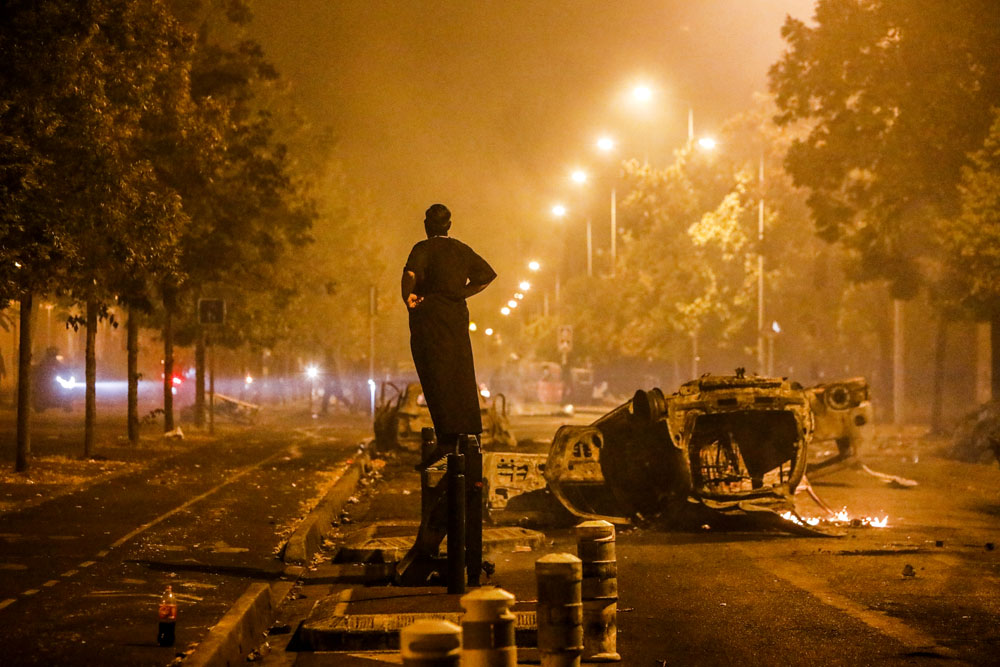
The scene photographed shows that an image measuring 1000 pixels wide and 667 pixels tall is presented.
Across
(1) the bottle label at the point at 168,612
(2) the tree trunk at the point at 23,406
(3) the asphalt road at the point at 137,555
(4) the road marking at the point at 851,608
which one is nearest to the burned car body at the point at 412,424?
(3) the asphalt road at the point at 137,555

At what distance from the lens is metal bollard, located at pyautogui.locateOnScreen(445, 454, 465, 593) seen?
28.6 feet

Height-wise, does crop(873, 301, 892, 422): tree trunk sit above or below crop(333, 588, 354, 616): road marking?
above

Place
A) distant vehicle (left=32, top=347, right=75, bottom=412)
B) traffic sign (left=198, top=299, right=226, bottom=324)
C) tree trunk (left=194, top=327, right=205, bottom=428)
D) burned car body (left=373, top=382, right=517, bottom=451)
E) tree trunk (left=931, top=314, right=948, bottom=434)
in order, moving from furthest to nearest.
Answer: distant vehicle (left=32, top=347, right=75, bottom=412)
tree trunk (left=931, top=314, right=948, bottom=434)
tree trunk (left=194, top=327, right=205, bottom=428)
traffic sign (left=198, top=299, right=226, bottom=324)
burned car body (left=373, top=382, right=517, bottom=451)

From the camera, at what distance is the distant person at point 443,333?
9172 mm

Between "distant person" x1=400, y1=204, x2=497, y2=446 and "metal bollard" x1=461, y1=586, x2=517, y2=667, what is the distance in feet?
12.0

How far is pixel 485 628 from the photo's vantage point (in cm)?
553

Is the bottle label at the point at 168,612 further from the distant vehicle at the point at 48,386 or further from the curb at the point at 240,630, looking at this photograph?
the distant vehicle at the point at 48,386

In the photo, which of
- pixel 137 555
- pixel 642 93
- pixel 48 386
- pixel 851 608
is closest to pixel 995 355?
pixel 642 93

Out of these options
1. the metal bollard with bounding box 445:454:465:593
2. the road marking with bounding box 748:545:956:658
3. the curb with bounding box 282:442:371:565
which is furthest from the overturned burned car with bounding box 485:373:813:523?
the metal bollard with bounding box 445:454:465:593

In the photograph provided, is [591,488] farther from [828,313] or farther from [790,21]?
[828,313]

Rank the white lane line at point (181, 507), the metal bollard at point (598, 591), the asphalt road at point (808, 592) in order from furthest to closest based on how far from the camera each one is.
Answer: the white lane line at point (181, 507) < the asphalt road at point (808, 592) < the metal bollard at point (598, 591)

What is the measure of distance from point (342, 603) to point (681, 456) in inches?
216

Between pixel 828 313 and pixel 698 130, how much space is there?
25.0 metres

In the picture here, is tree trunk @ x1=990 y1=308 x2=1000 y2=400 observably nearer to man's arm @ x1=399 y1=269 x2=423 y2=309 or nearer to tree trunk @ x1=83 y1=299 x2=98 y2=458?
tree trunk @ x1=83 y1=299 x2=98 y2=458
